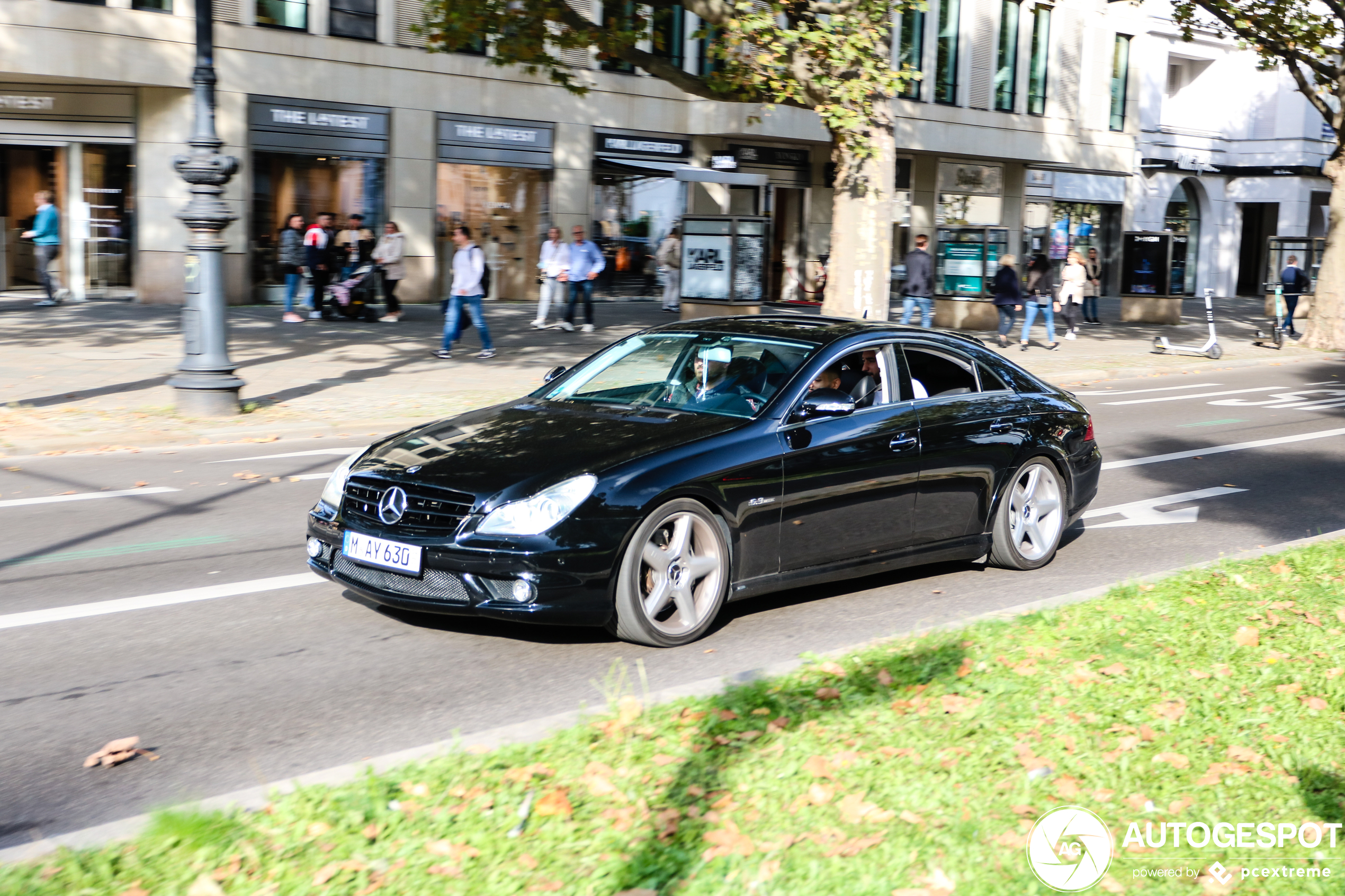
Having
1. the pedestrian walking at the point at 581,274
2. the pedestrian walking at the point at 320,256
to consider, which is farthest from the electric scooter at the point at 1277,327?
the pedestrian walking at the point at 320,256

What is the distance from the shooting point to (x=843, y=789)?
13.5 feet

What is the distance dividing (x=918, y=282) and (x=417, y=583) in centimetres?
1901

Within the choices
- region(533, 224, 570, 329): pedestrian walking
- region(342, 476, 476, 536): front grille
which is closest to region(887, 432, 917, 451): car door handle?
region(342, 476, 476, 536): front grille

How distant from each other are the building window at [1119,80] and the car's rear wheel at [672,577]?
42.1m

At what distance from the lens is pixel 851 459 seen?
664 cm

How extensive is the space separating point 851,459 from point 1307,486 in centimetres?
612

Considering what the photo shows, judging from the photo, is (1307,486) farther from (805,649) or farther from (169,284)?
(169,284)

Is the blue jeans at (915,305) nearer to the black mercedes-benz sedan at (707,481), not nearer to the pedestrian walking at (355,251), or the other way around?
the pedestrian walking at (355,251)

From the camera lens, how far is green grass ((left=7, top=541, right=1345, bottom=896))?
351cm

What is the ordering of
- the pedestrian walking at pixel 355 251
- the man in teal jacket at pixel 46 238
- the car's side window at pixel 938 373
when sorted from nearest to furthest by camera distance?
the car's side window at pixel 938 373, the man in teal jacket at pixel 46 238, the pedestrian walking at pixel 355 251

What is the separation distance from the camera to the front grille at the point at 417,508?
223 inches

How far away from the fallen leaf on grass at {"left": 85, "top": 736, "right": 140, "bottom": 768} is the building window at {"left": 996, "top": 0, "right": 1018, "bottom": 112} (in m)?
38.9

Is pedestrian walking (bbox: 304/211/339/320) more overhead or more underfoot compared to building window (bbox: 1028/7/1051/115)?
more underfoot

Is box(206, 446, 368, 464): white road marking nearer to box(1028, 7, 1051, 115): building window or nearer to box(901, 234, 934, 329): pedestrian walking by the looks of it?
box(901, 234, 934, 329): pedestrian walking
